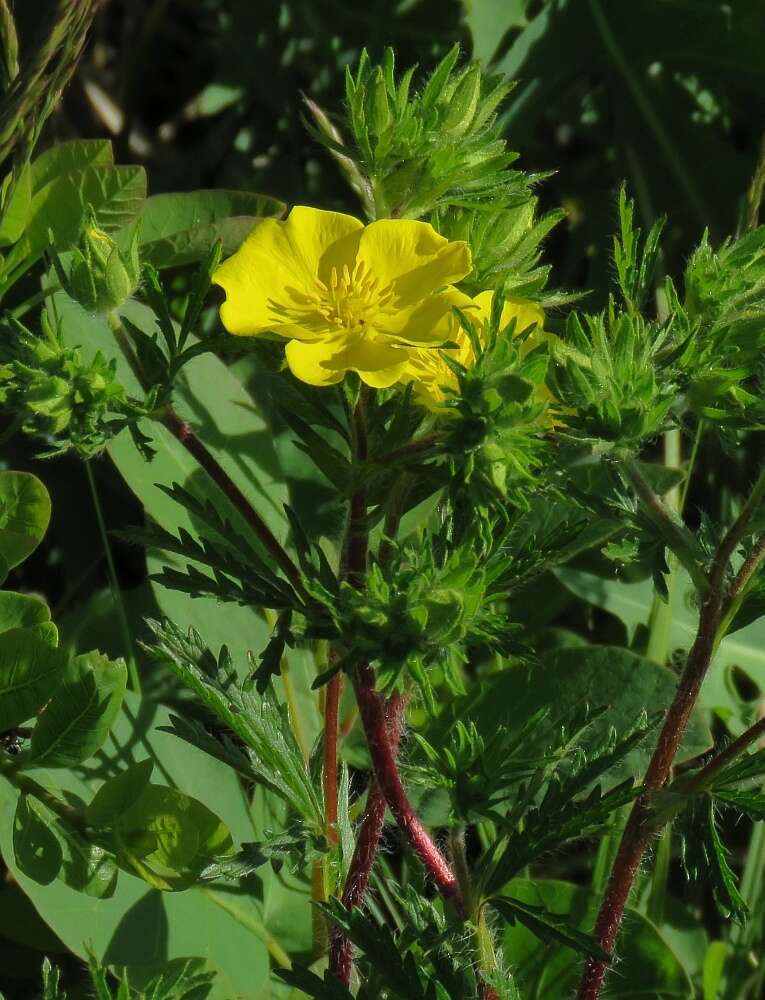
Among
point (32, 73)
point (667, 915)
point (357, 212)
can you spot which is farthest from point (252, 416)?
point (667, 915)

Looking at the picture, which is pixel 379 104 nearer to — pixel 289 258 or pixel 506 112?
pixel 289 258

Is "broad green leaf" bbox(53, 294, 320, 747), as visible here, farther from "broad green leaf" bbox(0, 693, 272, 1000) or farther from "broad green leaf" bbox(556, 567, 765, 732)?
"broad green leaf" bbox(556, 567, 765, 732)

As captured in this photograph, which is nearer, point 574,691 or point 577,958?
point 577,958

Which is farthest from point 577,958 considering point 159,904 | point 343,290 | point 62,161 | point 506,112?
point 506,112

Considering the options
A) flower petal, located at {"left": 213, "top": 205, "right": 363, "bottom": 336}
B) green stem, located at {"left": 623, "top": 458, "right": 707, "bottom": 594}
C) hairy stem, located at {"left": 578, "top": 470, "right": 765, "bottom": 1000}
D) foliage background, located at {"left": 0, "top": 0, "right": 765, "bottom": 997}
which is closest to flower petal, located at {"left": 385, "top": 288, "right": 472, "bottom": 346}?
flower petal, located at {"left": 213, "top": 205, "right": 363, "bottom": 336}

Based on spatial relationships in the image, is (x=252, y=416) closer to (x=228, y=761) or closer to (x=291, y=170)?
(x=228, y=761)

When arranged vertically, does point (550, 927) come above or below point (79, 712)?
below
